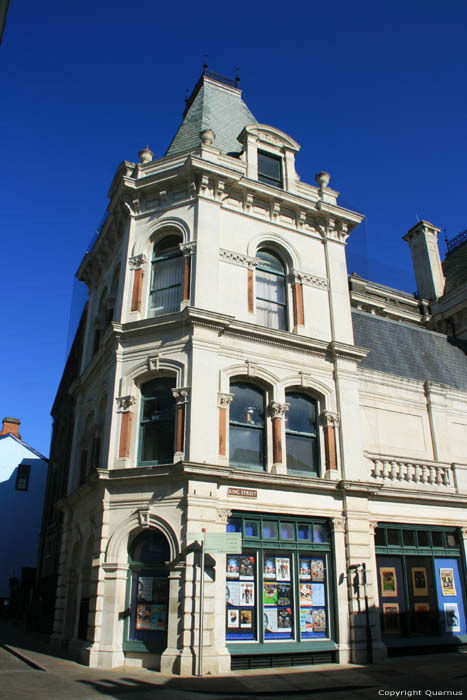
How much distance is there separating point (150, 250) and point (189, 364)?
5035 mm

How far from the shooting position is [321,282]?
20125mm

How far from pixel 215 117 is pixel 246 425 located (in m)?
13.8

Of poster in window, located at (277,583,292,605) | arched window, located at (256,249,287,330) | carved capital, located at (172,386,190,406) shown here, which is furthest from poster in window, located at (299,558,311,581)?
arched window, located at (256,249,287,330)

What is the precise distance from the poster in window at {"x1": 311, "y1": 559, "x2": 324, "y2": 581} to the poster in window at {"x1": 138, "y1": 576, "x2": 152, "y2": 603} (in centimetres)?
472

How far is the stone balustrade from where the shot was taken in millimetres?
18406

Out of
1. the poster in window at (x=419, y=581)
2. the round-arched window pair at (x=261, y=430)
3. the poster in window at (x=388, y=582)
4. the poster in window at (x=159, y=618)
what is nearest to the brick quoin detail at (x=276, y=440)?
the round-arched window pair at (x=261, y=430)

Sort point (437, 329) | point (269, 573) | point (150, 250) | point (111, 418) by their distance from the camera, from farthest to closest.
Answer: point (437, 329)
point (150, 250)
point (111, 418)
point (269, 573)

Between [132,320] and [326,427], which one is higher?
[132,320]

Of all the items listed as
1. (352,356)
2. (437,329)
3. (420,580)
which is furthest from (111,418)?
(437,329)

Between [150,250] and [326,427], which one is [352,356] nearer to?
[326,427]

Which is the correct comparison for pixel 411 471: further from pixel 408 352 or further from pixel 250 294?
pixel 250 294

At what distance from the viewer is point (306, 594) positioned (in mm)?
15672

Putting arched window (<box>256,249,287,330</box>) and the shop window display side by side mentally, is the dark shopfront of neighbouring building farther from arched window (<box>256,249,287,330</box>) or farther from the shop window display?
arched window (<box>256,249,287,330</box>)

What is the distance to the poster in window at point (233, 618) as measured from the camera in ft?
47.2
